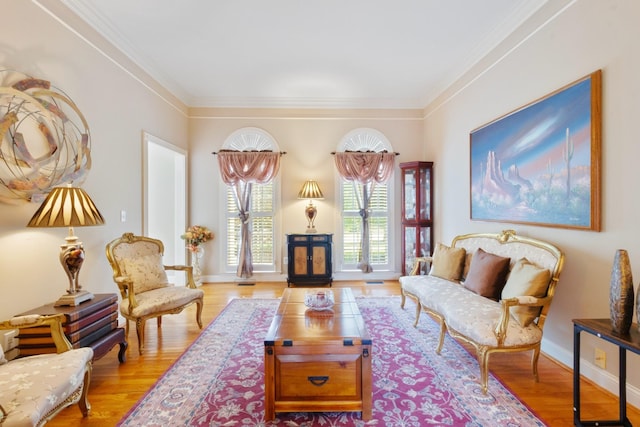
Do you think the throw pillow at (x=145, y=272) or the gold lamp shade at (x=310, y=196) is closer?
the throw pillow at (x=145, y=272)

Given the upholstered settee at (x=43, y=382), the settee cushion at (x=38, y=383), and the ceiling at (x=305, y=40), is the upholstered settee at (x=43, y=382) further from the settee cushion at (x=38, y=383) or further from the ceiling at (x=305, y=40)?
the ceiling at (x=305, y=40)

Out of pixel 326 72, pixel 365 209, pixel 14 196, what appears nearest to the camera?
pixel 14 196

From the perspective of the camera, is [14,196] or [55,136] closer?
[14,196]

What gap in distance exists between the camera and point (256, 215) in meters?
5.25

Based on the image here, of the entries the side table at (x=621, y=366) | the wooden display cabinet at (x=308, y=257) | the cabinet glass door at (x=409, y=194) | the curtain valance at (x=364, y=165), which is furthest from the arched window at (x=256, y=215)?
the side table at (x=621, y=366)

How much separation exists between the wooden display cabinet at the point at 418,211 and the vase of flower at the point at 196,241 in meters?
3.52

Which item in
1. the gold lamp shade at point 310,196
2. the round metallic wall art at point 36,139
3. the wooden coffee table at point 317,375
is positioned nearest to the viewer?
the wooden coffee table at point 317,375

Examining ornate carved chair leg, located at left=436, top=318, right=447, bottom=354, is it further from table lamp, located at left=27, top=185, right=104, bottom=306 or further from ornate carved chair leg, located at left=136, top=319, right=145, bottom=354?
table lamp, located at left=27, top=185, right=104, bottom=306

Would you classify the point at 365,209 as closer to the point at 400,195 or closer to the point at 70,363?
the point at 400,195

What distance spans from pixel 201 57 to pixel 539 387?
4.89m

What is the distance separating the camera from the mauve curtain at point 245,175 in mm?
5027

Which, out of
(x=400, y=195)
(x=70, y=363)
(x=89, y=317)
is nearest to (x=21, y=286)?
(x=89, y=317)

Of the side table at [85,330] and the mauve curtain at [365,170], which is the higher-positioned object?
the mauve curtain at [365,170]

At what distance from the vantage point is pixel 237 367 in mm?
2461
